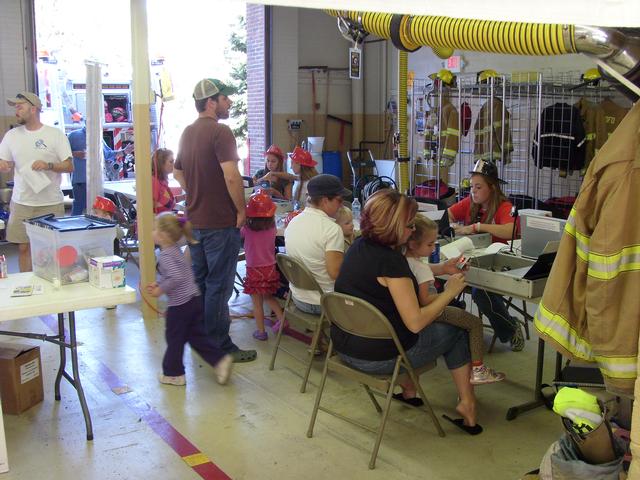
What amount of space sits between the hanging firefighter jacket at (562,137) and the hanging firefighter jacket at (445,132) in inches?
37.0

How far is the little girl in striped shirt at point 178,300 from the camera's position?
395 cm

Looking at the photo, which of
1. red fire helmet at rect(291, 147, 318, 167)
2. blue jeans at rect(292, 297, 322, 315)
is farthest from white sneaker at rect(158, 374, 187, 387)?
red fire helmet at rect(291, 147, 318, 167)

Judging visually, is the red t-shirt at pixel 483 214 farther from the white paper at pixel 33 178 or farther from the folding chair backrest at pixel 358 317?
the white paper at pixel 33 178

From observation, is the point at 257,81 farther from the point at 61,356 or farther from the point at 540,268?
the point at 540,268

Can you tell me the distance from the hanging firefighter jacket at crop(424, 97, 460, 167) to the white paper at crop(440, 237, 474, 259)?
430cm

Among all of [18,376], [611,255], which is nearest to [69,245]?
[18,376]

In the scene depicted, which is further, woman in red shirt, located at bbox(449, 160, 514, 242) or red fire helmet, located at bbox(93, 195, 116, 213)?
red fire helmet, located at bbox(93, 195, 116, 213)

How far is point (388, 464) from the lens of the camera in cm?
329

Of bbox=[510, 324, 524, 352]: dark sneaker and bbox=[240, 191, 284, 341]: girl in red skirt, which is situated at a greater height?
bbox=[240, 191, 284, 341]: girl in red skirt

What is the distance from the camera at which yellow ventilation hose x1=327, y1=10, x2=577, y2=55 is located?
2428mm

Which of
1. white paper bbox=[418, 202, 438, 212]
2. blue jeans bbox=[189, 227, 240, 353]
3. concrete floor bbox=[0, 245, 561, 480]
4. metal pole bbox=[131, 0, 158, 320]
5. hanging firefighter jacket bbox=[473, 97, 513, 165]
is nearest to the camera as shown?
concrete floor bbox=[0, 245, 561, 480]

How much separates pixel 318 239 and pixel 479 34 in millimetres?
1633

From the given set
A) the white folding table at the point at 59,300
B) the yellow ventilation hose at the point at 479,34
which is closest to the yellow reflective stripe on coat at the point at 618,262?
the yellow ventilation hose at the point at 479,34

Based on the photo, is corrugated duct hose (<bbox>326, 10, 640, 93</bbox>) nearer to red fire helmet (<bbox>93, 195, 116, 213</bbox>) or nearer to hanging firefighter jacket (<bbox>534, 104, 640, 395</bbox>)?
hanging firefighter jacket (<bbox>534, 104, 640, 395</bbox>)
